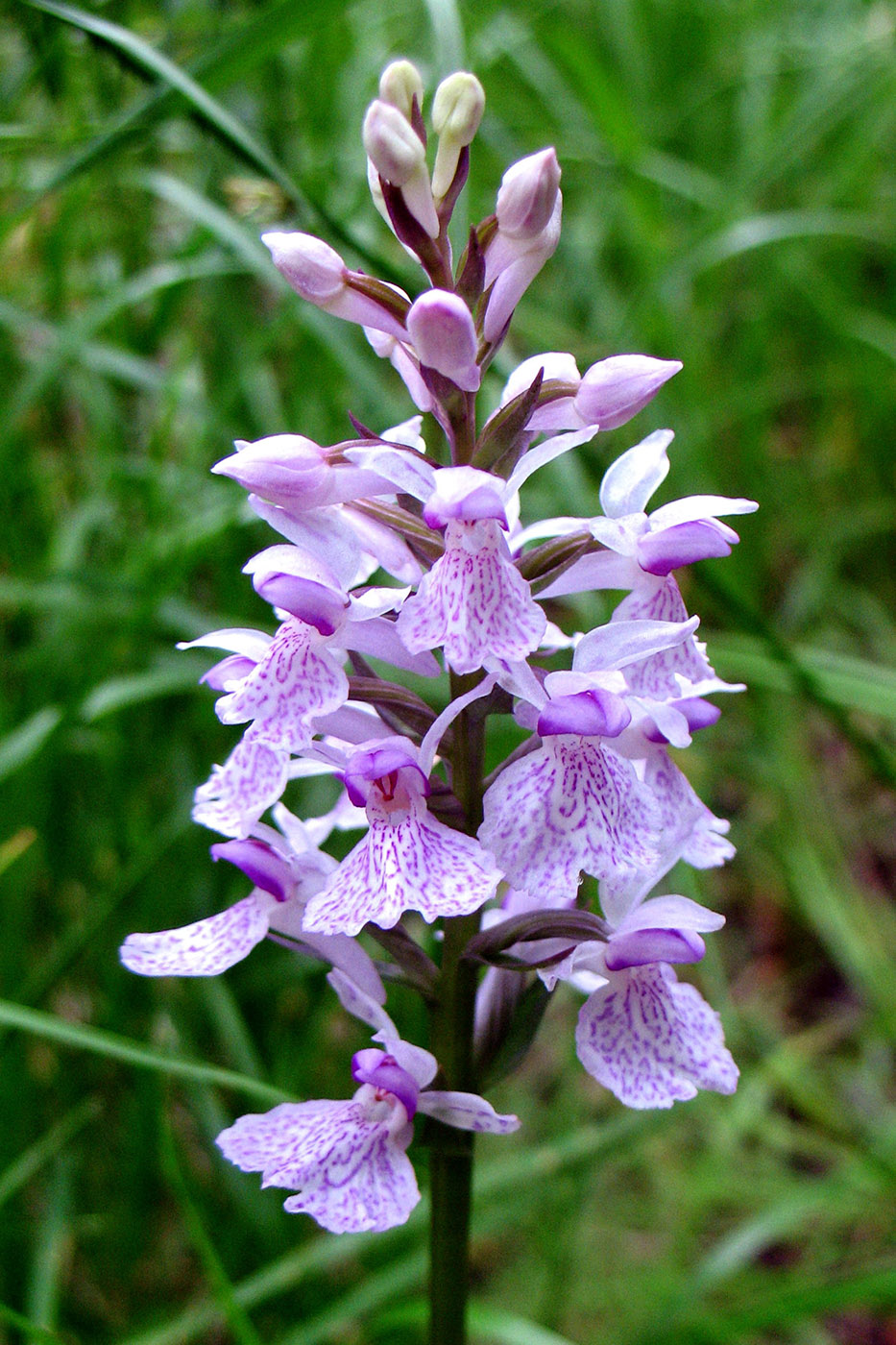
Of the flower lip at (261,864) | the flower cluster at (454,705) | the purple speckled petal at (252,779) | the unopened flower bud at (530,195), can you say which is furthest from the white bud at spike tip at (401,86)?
the flower lip at (261,864)

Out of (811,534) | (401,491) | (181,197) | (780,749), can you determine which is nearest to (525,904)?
(401,491)

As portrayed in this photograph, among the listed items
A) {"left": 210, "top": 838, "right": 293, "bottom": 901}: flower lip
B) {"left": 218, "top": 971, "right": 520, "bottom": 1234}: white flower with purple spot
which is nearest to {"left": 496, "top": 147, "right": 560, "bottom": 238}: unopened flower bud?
{"left": 210, "top": 838, "right": 293, "bottom": 901}: flower lip

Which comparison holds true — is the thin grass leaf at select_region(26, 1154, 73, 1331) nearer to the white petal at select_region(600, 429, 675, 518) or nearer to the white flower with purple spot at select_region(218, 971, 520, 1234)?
the white flower with purple spot at select_region(218, 971, 520, 1234)

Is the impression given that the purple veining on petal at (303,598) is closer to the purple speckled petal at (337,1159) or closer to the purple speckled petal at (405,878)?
the purple speckled petal at (405,878)

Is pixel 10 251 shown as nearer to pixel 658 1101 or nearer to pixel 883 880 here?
pixel 658 1101

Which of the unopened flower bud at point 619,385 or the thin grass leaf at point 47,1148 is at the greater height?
the unopened flower bud at point 619,385
